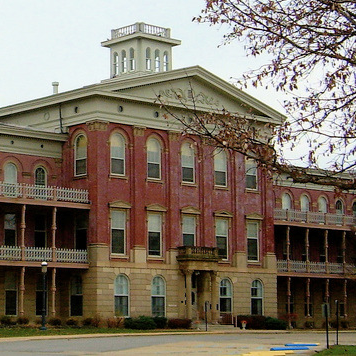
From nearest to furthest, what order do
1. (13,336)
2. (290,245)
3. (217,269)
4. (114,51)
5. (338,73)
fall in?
(338,73) → (13,336) → (217,269) → (114,51) → (290,245)

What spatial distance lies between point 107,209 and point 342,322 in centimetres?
2154

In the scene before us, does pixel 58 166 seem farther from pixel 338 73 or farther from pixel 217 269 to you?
pixel 338 73

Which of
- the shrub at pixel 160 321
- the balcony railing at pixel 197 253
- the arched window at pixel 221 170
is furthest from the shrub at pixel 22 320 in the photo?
the arched window at pixel 221 170

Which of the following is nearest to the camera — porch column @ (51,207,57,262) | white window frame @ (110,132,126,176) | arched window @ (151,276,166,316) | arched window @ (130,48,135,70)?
porch column @ (51,207,57,262)

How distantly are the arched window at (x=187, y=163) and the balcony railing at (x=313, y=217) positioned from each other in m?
9.06

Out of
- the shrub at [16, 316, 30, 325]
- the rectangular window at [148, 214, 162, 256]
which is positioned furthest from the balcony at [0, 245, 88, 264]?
the rectangular window at [148, 214, 162, 256]

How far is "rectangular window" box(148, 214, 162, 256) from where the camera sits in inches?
2363

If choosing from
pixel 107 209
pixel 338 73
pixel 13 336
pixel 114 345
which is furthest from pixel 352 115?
pixel 107 209

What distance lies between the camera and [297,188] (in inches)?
3004

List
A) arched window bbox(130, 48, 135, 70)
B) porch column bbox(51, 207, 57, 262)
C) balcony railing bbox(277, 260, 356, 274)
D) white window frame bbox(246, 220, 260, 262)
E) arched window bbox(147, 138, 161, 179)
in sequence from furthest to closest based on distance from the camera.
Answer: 1. balcony railing bbox(277, 260, 356, 274)
2. arched window bbox(130, 48, 135, 70)
3. white window frame bbox(246, 220, 260, 262)
4. arched window bbox(147, 138, 161, 179)
5. porch column bbox(51, 207, 57, 262)

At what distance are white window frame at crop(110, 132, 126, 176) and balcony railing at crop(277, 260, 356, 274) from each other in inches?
590

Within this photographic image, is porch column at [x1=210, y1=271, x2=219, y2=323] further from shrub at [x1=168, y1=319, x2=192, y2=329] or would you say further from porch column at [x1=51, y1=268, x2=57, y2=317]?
porch column at [x1=51, y1=268, x2=57, y2=317]

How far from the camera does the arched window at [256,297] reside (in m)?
65.1

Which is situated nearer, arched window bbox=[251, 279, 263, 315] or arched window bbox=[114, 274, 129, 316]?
arched window bbox=[114, 274, 129, 316]
